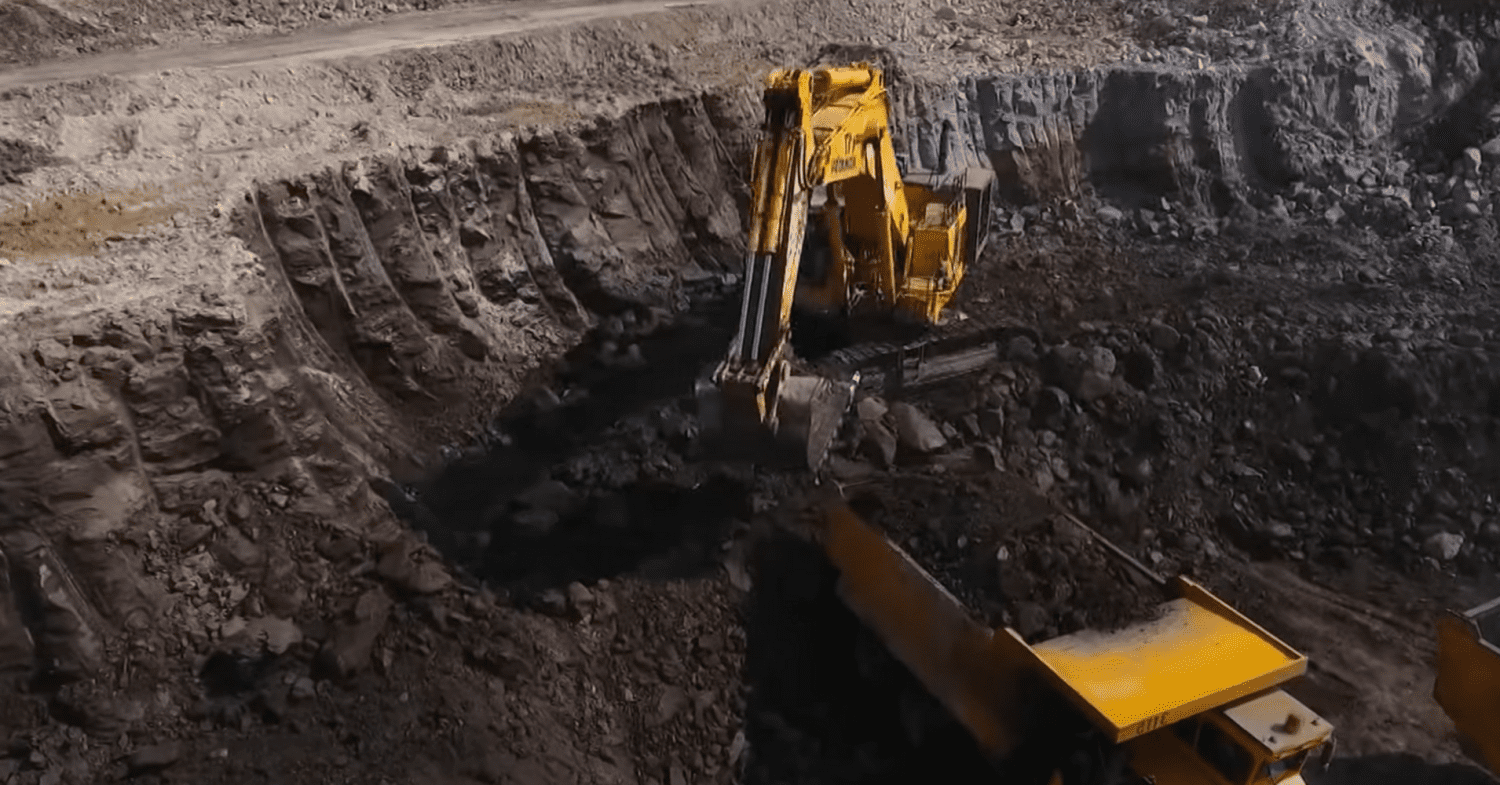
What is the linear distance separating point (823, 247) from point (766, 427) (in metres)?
4.16

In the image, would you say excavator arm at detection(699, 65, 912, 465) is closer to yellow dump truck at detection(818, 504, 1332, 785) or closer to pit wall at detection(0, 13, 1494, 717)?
yellow dump truck at detection(818, 504, 1332, 785)

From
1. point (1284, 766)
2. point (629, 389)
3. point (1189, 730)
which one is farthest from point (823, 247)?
point (1284, 766)

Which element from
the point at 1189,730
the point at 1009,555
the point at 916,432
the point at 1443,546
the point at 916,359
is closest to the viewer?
the point at 1189,730

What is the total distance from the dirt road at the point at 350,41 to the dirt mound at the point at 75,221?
306cm

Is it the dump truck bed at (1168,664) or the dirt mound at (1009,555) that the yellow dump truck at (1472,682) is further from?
the dirt mound at (1009,555)

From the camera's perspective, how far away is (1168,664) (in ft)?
22.5

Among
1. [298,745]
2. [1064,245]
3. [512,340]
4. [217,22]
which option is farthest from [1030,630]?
[217,22]

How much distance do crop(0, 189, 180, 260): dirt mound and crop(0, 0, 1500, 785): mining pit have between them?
5 cm

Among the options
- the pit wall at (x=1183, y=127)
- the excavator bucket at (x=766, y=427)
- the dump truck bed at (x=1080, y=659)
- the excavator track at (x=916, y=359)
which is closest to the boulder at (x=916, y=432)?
the excavator track at (x=916, y=359)

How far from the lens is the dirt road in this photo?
12938 millimetres

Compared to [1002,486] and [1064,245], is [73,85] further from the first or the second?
[1064,245]

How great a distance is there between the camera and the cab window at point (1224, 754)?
6.16m

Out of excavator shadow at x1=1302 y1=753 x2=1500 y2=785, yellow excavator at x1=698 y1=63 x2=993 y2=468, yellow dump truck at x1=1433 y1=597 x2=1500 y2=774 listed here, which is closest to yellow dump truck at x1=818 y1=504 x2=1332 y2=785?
yellow dump truck at x1=1433 y1=597 x2=1500 y2=774

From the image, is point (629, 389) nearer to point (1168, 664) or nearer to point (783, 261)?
point (783, 261)
